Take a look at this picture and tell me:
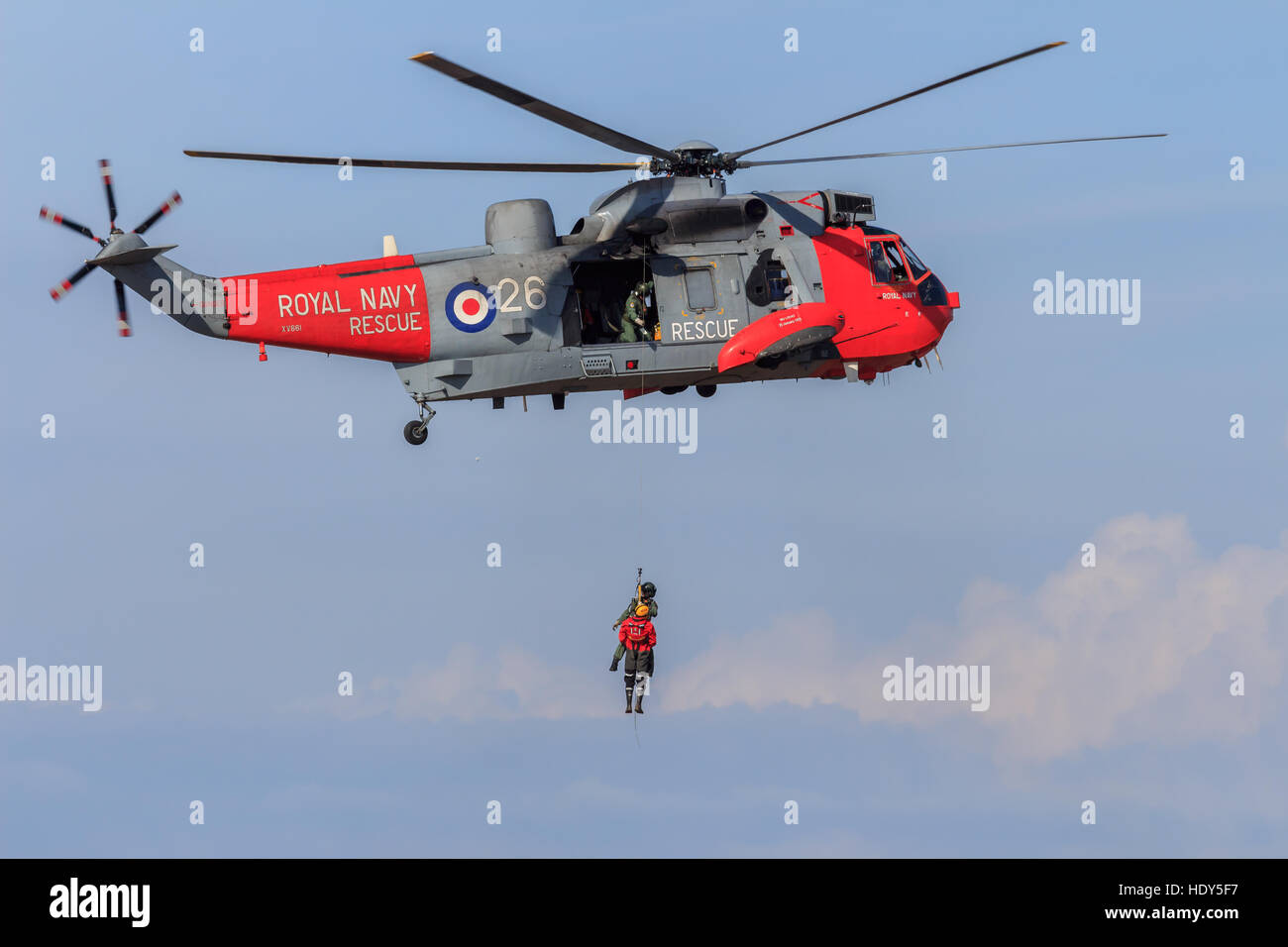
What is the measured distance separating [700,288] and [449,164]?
5.22m

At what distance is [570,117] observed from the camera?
30688mm

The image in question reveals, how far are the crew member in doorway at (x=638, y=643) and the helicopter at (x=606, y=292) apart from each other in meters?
4.39

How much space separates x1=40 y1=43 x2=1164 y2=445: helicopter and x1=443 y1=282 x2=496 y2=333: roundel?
0.12ft

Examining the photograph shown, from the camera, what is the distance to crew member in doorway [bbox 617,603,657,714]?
33.2 metres

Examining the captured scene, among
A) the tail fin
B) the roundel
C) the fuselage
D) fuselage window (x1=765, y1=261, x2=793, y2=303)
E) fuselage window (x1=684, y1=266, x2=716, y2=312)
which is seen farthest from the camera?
fuselage window (x1=765, y1=261, x2=793, y2=303)

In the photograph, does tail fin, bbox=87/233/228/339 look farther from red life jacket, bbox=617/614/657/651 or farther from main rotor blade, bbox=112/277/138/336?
red life jacket, bbox=617/614/657/651

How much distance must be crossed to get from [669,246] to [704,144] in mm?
2211

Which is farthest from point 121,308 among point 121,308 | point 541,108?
point 541,108

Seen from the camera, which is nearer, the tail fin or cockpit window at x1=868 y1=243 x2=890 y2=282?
the tail fin

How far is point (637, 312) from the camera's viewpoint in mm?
33688

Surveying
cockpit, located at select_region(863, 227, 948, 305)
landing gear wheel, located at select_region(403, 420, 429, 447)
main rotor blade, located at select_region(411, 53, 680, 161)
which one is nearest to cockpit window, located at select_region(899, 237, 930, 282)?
cockpit, located at select_region(863, 227, 948, 305)

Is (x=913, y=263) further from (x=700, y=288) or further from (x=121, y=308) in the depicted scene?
(x=121, y=308)

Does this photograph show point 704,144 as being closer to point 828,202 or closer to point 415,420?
point 828,202
